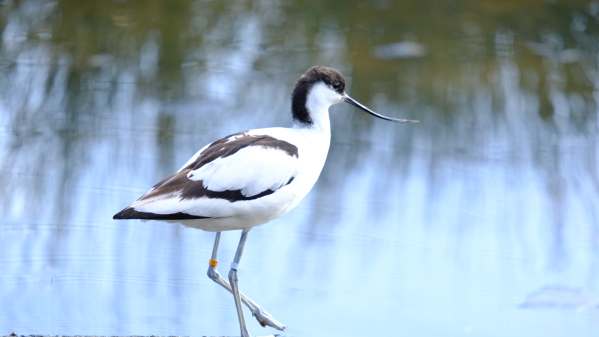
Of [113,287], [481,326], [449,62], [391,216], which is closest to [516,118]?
[449,62]

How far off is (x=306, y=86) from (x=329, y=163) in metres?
1.91

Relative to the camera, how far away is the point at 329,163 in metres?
7.03

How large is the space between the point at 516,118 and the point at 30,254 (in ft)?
10.0

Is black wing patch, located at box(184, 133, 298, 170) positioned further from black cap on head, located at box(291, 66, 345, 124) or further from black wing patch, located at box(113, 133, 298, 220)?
black cap on head, located at box(291, 66, 345, 124)

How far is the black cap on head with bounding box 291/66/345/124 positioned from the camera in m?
5.12

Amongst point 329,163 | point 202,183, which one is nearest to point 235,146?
point 202,183

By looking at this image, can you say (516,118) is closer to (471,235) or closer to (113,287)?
(471,235)

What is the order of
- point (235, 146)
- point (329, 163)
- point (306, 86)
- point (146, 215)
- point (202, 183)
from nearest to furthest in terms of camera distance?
point (146, 215), point (202, 183), point (235, 146), point (306, 86), point (329, 163)

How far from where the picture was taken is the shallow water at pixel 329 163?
5.68 m

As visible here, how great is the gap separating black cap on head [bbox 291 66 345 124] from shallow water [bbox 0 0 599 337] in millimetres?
914

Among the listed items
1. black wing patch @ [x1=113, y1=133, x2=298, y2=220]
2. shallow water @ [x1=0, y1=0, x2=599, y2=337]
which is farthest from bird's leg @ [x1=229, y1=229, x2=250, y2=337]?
shallow water @ [x1=0, y1=0, x2=599, y2=337]

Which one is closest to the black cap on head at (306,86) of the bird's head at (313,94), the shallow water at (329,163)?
the bird's head at (313,94)

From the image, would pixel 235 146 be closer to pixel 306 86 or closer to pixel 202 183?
pixel 202 183

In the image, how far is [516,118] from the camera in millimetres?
7707
